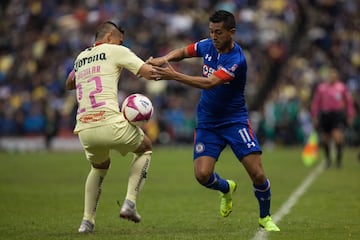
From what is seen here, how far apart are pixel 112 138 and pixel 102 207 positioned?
12.9 feet

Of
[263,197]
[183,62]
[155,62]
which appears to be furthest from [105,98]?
[183,62]

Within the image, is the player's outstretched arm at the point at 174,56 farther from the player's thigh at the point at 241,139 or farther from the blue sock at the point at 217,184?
the blue sock at the point at 217,184

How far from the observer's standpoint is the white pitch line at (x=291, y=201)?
9789 mm

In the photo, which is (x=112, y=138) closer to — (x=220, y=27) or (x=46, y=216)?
(x=220, y=27)

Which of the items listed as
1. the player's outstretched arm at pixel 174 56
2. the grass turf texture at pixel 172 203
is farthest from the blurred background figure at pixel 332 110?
the player's outstretched arm at pixel 174 56

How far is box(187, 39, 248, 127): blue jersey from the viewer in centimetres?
1000

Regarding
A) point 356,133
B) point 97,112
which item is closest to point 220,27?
point 97,112

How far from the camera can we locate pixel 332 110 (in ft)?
72.1

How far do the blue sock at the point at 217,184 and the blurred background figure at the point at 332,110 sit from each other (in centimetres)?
1123

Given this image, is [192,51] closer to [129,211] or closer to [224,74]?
[224,74]

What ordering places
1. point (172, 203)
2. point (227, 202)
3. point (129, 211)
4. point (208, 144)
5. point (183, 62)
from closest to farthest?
point (129, 211)
point (208, 144)
point (227, 202)
point (172, 203)
point (183, 62)

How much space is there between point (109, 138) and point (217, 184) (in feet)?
5.91

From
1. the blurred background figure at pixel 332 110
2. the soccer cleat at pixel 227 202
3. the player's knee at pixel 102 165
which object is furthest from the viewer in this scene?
the blurred background figure at pixel 332 110

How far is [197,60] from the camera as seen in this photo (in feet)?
103
